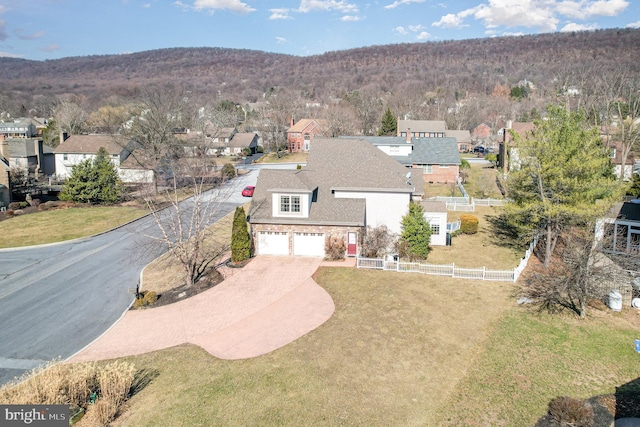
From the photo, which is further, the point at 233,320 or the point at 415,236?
the point at 415,236

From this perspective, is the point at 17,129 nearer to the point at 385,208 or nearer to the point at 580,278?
the point at 385,208

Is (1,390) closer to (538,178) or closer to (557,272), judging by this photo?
(557,272)

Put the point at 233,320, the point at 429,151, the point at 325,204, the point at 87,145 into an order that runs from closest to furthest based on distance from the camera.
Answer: the point at 233,320 < the point at 325,204 < the point at 429,151 < the point at 87,145

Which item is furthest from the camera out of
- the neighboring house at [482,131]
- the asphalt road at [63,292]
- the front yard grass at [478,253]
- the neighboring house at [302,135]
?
the neighboring house at [482,131]

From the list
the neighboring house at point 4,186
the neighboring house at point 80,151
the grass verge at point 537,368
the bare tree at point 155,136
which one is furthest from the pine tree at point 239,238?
the neighboring house at point 80,151

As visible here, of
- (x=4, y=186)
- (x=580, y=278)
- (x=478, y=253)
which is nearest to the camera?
(x=580, y=278)

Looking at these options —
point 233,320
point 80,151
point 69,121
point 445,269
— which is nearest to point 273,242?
point 233,320

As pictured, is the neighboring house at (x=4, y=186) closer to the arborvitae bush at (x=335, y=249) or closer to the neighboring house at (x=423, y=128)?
the arborvitae bush at (x=335, y=249)

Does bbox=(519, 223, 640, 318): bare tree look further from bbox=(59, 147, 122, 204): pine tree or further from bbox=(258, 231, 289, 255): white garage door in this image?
bbox=(59, 147, 122, 204): pine tree
